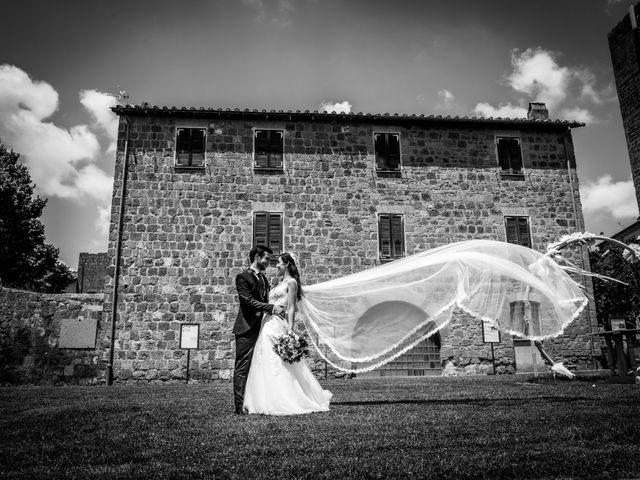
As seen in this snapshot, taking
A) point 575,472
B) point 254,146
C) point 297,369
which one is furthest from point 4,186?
point 575,472

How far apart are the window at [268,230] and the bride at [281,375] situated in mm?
10018

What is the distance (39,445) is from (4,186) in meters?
→ 27.7

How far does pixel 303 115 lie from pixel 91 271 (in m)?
26.9

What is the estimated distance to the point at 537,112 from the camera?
20141mm

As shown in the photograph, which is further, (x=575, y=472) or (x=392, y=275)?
(x=392, y=275)

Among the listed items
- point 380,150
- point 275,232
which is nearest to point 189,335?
point 275,232

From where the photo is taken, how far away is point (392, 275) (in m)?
7.85

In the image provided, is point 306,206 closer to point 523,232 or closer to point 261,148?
point 261,148

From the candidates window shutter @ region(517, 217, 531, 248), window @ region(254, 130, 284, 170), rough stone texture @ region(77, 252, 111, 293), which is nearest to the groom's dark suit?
window @ region(254, 130, 284, 170)

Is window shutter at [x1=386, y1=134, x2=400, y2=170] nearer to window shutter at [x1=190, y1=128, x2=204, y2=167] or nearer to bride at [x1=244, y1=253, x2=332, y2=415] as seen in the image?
window shutter at [x1=190, y1=128, x2=204, y2=167]

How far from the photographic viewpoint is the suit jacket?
23.2ft

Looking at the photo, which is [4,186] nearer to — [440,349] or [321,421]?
[440,349]

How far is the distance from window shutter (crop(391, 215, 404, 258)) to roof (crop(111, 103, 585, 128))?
12.7 feet

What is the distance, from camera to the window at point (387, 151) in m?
18.7
